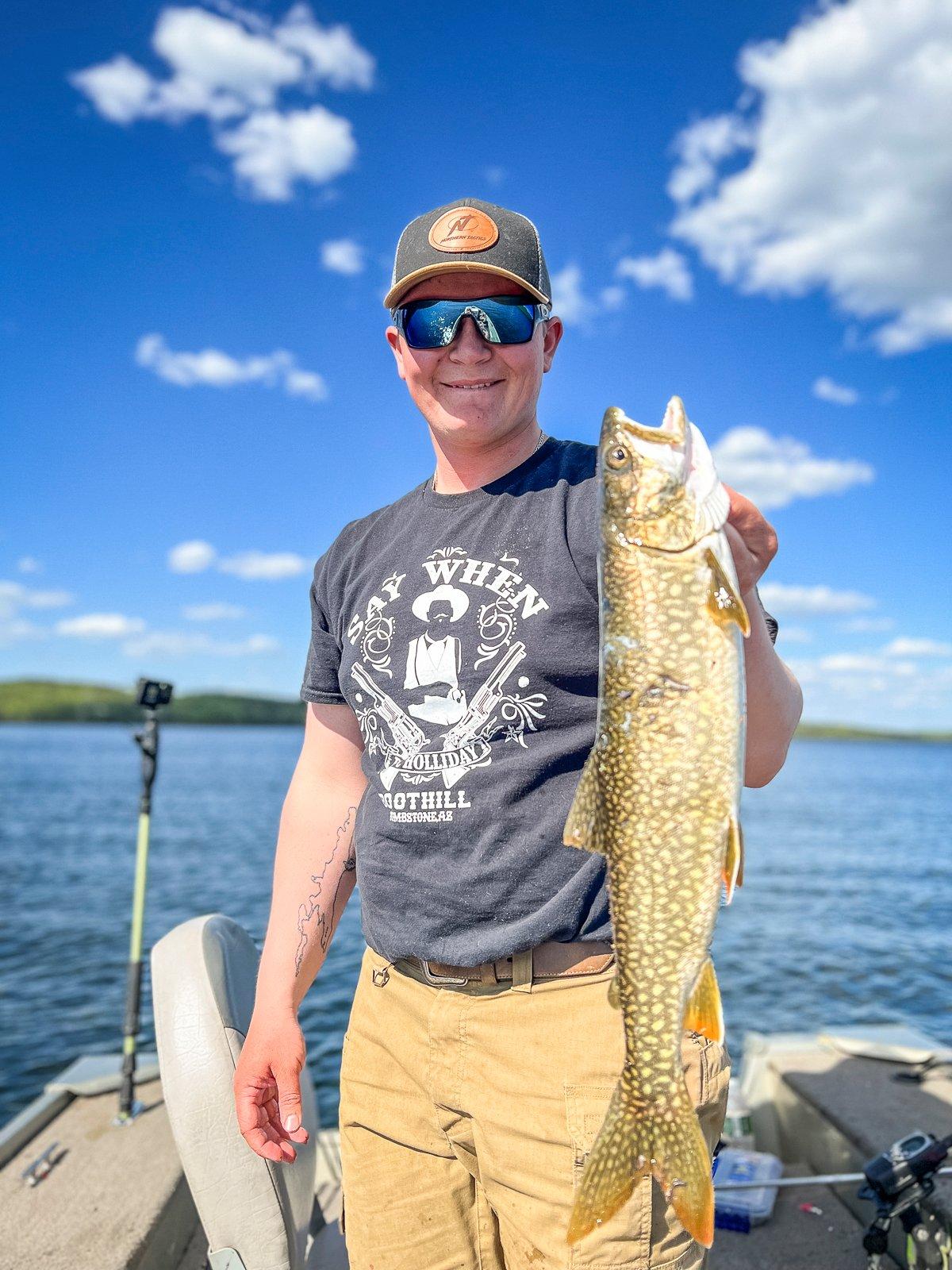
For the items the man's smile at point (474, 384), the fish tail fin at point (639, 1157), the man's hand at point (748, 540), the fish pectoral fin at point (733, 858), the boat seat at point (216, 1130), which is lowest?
the boat seat at point (216, 1130)

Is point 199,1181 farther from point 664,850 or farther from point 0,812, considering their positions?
point 0,812

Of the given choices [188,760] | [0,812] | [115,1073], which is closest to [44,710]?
[188,760]

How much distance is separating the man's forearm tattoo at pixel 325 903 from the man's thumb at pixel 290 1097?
33cm

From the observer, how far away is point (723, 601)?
7.09 ft

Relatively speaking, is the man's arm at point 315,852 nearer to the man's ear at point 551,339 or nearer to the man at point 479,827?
the man at point 479,827

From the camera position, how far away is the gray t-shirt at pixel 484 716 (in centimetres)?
256

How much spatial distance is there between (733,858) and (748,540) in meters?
0.80

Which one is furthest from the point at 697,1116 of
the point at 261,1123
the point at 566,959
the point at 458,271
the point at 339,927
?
the point at 339,927

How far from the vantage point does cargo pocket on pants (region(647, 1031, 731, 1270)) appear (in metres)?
2.35

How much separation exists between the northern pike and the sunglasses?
2.93 ft

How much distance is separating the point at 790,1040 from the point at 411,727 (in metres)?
4.95

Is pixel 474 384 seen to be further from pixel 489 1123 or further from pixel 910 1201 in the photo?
pixel 910 1201

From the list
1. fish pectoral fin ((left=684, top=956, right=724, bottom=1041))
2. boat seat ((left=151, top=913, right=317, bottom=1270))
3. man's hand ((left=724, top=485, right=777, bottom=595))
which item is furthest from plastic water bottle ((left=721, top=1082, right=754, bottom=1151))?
man's hand ((left=724, top=485, right=777, bottom=595))

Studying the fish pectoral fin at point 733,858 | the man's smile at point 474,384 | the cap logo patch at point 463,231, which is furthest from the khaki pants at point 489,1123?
the cap logo patch at point 463,231
